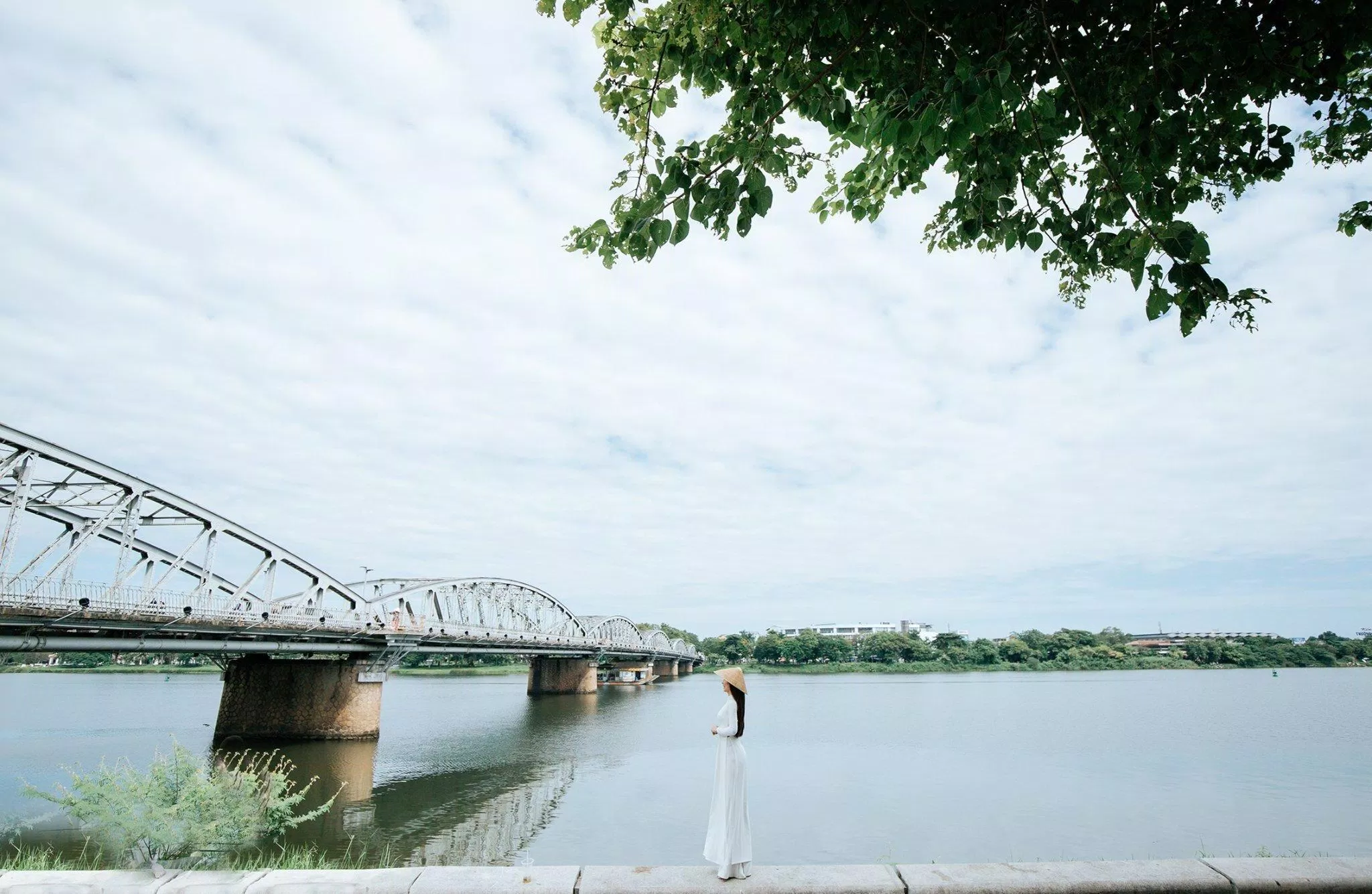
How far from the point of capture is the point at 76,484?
2362 cm

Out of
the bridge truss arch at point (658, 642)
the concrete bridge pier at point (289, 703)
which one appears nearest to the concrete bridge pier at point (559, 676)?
the bridge truss arch at point (658, 642)

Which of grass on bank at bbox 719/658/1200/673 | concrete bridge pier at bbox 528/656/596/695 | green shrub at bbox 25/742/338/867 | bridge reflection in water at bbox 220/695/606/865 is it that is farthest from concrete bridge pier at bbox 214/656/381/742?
grass on bank at bbox 719/658/1200/673

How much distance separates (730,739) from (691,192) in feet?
12.7

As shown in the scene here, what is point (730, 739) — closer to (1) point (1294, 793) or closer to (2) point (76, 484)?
(1) point (1294, 793)

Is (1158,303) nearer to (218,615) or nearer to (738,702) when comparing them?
(738,702)

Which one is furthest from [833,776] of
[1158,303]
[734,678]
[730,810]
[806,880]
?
[1158,303]

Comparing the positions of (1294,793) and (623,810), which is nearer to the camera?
(623,810)

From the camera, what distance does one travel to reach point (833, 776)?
68.7 ft

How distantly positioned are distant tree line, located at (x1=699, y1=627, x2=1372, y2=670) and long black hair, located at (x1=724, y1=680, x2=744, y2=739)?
4581 inches

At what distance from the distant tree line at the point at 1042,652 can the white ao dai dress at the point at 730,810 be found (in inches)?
4586

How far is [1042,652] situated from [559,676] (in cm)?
8653

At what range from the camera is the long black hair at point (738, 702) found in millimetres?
5520

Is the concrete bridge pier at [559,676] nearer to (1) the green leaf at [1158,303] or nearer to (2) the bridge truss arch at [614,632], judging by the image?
(2) the bridge truss arch at [614,632]

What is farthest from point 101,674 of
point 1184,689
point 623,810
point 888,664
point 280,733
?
point 1184,689
